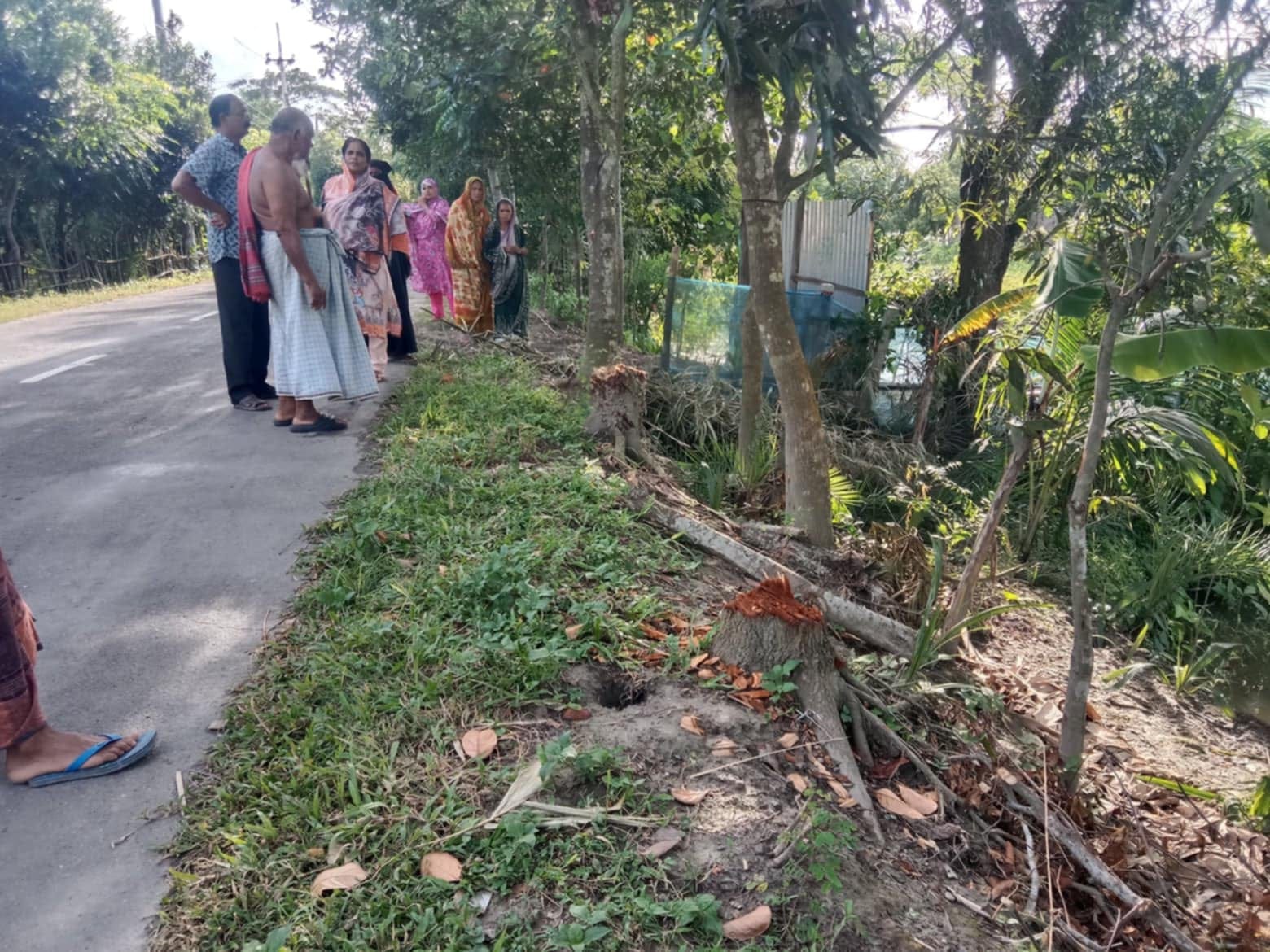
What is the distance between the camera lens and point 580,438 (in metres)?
5.67

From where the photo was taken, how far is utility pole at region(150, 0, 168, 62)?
2997 centimetres

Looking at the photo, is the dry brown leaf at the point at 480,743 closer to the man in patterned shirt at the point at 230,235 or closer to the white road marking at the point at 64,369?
the man in patterned shirt at the point at 230,235

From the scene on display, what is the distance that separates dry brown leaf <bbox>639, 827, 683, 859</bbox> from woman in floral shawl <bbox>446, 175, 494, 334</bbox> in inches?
305

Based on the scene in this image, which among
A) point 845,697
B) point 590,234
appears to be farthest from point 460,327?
point 845,697

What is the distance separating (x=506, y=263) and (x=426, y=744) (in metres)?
7.38

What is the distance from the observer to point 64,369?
24.5 feet

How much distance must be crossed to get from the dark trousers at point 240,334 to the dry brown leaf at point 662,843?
4.60 meters

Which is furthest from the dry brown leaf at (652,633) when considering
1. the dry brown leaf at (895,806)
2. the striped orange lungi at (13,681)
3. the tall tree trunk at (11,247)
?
the tall tree trunk at (11,247)

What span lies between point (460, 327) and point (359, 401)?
3.35 meters

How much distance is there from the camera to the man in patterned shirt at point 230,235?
A: 5.52 m

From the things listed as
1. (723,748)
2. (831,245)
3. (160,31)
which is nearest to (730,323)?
(831,245)

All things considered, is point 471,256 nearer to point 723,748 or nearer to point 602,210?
point 602,210

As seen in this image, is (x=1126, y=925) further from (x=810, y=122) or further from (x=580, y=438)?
(x=580, y=438)

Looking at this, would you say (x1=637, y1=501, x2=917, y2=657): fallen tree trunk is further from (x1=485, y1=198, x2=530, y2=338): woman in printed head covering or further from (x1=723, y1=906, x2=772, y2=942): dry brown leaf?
(x1=485, y1=198, x2=530, y2=338): woman in printed head covering
